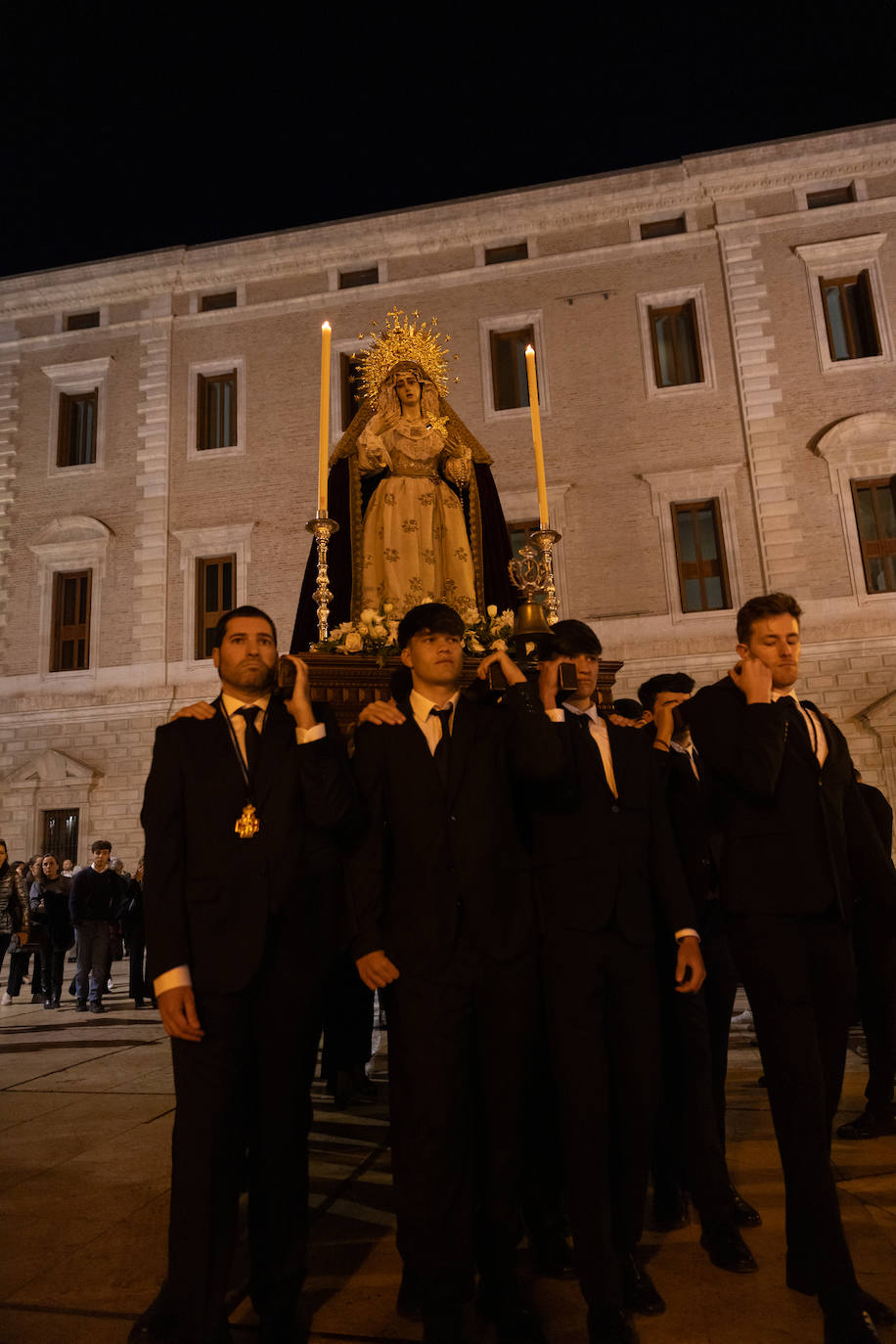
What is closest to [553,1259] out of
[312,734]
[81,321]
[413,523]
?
[312,734]

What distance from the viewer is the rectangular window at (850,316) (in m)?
17.6

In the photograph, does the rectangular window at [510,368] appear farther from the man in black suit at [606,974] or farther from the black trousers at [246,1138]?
the black trousers at [246,1138]

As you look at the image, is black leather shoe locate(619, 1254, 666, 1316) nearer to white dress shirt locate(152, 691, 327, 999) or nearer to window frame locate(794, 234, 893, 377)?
white dress shirt locate(152, 691, 327, 999)

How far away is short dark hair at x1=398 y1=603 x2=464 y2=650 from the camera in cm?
298

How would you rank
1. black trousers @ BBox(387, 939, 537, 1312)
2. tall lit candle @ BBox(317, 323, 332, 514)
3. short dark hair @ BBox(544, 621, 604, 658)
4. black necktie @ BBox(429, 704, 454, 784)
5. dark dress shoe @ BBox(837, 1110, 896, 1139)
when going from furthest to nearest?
tall lit candle @ BBox(317, 323, 332, 514) → dark dress shoe @ BBox(837, 1110, 896, 1139) → short dark hair @ BBox(544, 621, 604, 658) → black necktie @ BBox(429, 704, 454, 784) → black trousers @ BBox(387, 939, 537, 1312)

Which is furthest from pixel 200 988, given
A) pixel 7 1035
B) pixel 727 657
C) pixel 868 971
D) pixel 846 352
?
pixel 846 352

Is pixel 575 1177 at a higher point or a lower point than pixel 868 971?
lower

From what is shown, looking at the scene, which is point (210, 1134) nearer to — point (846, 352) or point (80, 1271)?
point (80, 1271)

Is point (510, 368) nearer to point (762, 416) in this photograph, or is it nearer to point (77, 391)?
point (762, 416)

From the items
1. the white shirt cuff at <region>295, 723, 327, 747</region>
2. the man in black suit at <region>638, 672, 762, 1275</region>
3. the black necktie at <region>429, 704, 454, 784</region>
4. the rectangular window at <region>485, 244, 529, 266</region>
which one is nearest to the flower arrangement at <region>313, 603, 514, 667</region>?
the man in black suit at <region>638, 672, 762, 1275</region>

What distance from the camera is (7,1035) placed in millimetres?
8055

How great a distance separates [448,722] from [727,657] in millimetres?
14722

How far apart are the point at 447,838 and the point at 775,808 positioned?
3.36 ft

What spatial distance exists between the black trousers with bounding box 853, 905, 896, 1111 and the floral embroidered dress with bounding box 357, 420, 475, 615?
2.70 meters
